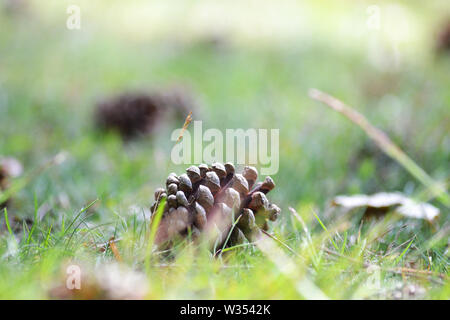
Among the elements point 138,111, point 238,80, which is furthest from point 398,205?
point 238,80

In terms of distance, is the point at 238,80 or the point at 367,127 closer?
the point at 367,127

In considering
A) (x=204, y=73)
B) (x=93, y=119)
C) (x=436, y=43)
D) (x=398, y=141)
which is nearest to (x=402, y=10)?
(x=436, y=43)

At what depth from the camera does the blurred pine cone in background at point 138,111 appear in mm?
2096

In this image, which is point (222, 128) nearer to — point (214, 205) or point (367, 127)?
point (367, 127)

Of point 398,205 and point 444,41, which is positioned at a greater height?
point 444,41

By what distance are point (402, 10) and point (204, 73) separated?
1.62 metres

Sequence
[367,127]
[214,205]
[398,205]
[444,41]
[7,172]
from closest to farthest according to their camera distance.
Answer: [214,205], [367,127], [398,205], [7,172], [444,41]

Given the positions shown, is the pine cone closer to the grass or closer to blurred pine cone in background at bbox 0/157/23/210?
the grass

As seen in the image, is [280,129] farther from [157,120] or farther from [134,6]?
[134,6]

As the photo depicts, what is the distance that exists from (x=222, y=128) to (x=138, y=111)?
366mm

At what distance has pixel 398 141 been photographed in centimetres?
168

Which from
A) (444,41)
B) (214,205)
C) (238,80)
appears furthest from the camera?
(444,41)

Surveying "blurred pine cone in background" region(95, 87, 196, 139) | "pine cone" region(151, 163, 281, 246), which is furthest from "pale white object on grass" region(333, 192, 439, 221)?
"blurred pine cone in background" region(95, 87, 196, 139)

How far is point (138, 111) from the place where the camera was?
2.13 m
